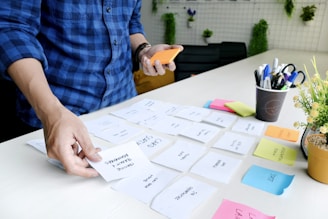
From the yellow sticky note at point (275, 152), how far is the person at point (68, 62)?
35 centimetres

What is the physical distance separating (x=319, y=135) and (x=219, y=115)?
31 cm

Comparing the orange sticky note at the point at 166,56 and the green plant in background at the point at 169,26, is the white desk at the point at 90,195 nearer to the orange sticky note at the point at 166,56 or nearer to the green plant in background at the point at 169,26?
the orange sticky note at the point at 166,56

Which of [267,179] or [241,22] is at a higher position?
[241,22]

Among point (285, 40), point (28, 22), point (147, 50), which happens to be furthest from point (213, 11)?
point (28, 22)

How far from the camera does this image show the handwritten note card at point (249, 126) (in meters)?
0.70

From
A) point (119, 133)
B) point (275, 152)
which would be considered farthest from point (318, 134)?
point (119, 133)

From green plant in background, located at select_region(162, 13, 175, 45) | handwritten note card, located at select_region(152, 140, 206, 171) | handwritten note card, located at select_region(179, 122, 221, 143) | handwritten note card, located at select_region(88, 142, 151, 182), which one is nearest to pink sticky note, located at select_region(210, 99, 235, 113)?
handwritten note card, located at select_region(179, 122, 221, 143)

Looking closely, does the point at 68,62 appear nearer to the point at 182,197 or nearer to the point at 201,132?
the point at 201,132

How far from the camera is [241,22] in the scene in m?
2.67

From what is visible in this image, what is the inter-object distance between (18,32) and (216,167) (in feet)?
1.72

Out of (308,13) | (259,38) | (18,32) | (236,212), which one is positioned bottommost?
(236,212)

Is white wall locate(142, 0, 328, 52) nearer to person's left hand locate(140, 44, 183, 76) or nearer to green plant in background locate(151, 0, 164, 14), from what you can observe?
green plant in background locate(151, 0, 164, 14)

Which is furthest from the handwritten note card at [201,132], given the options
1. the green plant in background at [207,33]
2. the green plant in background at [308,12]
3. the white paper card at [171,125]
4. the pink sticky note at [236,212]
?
the green plant in background at [207,33]

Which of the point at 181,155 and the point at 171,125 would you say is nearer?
the point at 181,155
